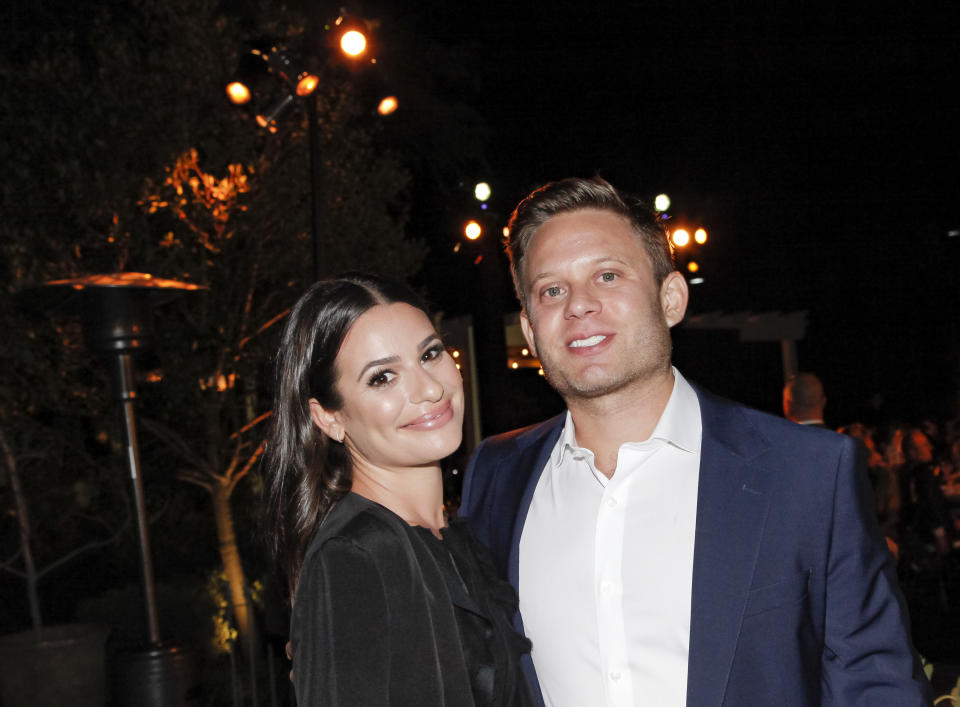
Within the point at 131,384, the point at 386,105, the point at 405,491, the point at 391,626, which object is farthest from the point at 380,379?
the point at 386,105

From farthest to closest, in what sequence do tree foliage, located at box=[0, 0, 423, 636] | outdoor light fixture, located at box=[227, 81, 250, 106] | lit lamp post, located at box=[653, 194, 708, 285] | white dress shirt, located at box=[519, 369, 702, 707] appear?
lit lamp post, located at box=[653, 194, 708, 285] → tree foliage, located at box=[0, 0, 423, 636] → outdoor light fixture, located at box=[227, 81, 250, 106] → white dress shirt, located at box=[519, 369, 702, 707]

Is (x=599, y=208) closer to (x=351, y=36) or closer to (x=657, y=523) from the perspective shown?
(x=657, y=523)

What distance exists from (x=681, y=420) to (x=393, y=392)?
754 millimetres

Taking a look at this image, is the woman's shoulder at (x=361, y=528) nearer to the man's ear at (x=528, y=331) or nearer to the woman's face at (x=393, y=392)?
the woman's face at (x=393, y=392)

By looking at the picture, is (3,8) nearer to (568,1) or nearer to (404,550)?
(568,1)

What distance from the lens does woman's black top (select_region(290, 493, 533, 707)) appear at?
6.08ft

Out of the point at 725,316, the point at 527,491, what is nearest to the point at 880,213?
the point at 725,316

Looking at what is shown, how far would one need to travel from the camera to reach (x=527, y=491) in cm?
254

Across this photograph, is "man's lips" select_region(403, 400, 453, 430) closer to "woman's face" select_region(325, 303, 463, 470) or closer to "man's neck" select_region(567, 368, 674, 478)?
"woman's face" select_region(325, 303, 463, 470)

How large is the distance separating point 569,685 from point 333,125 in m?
7.62

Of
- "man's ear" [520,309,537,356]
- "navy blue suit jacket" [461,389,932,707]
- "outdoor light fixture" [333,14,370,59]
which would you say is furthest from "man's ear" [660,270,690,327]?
"outdoor light fixture" [333,14,370,59]

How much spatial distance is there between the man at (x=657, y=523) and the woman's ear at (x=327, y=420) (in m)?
0.53

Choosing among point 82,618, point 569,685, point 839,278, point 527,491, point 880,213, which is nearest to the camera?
point 569,685

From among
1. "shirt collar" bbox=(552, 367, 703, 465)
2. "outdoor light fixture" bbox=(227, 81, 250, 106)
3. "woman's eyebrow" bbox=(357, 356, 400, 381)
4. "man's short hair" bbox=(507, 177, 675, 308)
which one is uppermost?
"outdoor light fixture" bbox=(227, 81, 250, 106)
